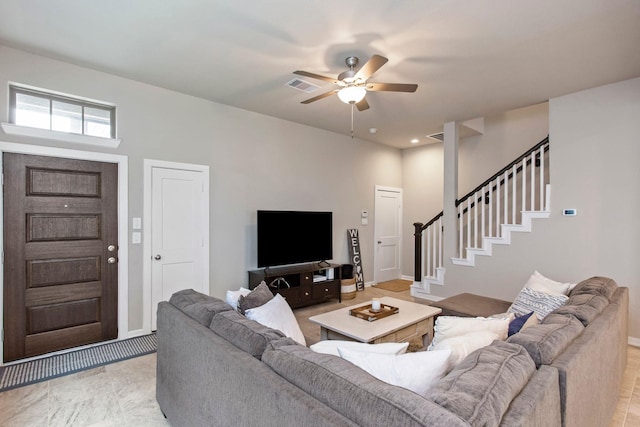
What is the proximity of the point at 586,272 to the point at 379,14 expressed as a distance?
149 inches

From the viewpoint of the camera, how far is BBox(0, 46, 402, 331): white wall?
3.38 metres

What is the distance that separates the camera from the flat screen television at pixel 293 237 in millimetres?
4516

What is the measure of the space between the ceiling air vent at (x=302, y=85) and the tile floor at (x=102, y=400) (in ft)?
8.67

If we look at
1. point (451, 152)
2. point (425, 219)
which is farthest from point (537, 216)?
point (425, 219)

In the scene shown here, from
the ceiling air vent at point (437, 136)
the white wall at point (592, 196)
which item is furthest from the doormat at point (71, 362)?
the ceiling air vent at point (437, 136)

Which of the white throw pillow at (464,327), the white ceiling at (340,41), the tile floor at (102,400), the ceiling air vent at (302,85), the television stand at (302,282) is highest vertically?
the white ceiling at (340,41)

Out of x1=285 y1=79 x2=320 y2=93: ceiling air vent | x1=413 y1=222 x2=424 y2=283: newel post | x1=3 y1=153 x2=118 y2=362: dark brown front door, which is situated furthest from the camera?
x1=413 y1=222 x2=424 y2=283: newel post

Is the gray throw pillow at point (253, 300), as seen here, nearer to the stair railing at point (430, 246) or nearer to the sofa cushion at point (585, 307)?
the sofa cushion at point (585, 307)

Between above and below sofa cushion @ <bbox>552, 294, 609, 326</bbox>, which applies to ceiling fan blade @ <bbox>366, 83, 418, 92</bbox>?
above

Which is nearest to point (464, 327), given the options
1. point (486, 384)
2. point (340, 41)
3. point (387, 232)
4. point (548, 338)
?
point (548, 338)

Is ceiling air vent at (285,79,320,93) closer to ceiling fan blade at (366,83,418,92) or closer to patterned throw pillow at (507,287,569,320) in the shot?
ceiling fan blade at (366,83,418,92)

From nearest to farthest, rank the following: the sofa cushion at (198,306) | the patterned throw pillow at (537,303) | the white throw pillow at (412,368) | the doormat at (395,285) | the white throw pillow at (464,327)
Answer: the white throw pillow at (412,368) → the white throw pillow at (464,327) → the sofa cushion at (198,306) → the patterned throw pillow at (537,303) → the doormat at (395,285)

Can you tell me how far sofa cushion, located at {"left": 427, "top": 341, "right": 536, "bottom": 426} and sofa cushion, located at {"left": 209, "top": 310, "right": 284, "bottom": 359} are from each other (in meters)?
0.71

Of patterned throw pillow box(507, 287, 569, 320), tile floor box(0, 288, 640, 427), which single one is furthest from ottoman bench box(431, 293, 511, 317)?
tile floor box(0, 288, 640, 427)
